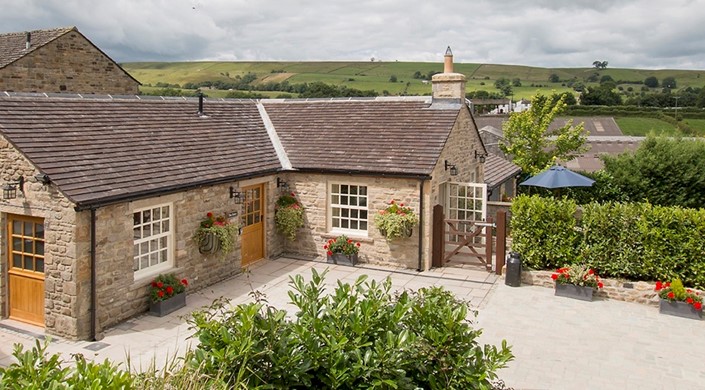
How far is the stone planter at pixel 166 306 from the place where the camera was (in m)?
12.5

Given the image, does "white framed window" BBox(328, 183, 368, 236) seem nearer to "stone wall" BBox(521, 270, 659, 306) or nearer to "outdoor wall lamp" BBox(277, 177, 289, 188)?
"outdoor wall lamp" BBox(277, 177, 289, 188)

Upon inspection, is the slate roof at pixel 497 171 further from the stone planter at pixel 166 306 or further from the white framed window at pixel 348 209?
the stone planter at pixel 166 306

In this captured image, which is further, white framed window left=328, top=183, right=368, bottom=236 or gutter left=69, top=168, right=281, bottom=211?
white framed window left=328, top=183, right=368, bottom=236

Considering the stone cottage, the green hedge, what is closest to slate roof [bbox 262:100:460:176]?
the stone cottage

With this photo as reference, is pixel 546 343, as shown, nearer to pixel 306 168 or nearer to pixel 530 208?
pixel 530 208

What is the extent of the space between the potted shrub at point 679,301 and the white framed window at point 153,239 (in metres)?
11.7

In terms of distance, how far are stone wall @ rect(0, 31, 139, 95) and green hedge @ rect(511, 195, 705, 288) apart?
22.3m

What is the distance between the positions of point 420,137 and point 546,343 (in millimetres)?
7922

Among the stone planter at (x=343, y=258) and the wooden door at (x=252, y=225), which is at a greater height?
the wooden door at (x=252, y=225)

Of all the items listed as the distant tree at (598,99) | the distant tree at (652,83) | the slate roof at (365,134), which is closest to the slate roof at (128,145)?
the slate roof at (365,134)

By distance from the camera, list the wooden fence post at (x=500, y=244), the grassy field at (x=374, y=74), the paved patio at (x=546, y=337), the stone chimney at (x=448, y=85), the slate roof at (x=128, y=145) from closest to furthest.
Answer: the paved patio at (x=546, y=337) → the slate roof at (x=128, y=145) → the wooden fence post at (x=500, y=244) → the stone chimney at (x=448, y=85) → the grassy field at (x=374, y=74)

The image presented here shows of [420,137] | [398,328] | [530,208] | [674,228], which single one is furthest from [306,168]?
[398,328]

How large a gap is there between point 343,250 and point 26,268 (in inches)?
333

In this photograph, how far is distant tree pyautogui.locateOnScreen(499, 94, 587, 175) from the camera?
27344mm
